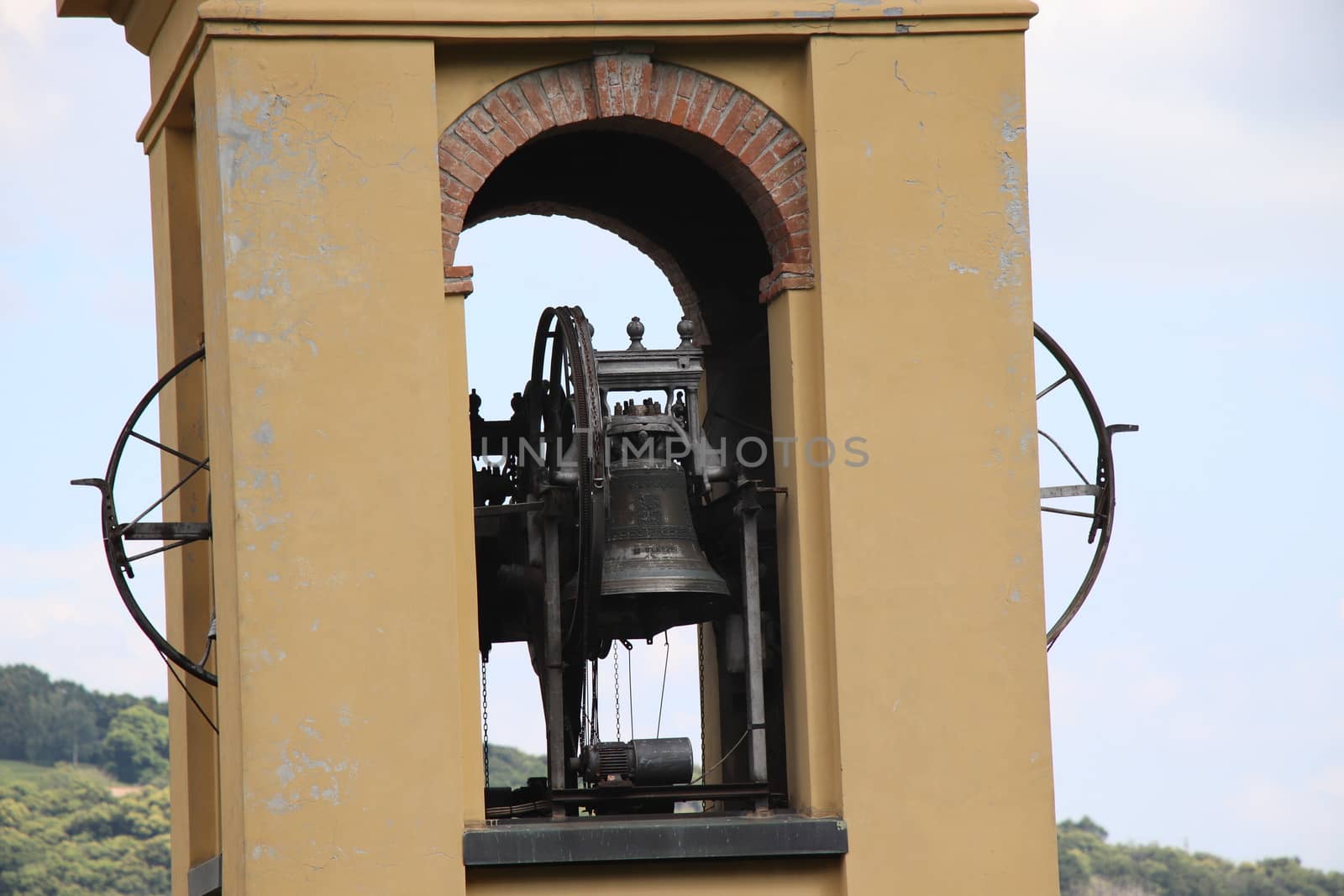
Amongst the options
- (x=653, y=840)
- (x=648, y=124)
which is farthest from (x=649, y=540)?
(x=648, y=124)

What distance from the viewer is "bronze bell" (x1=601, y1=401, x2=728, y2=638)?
27.1 feet

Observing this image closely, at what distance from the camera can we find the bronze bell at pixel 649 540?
8.25 metres

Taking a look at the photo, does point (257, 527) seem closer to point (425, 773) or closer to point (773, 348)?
point (425, 773)

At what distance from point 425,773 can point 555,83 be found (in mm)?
2505

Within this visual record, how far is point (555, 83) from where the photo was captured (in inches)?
323

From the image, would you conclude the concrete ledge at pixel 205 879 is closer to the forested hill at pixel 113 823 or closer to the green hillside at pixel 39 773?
the forested hill at pixel 113 823

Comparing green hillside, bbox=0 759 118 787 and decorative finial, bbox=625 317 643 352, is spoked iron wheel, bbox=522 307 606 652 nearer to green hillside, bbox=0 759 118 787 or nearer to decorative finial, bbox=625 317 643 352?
Answer: decorative finial, bbox=625 317 643 352

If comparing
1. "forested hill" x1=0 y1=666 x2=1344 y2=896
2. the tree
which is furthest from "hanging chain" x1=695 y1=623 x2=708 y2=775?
the tree

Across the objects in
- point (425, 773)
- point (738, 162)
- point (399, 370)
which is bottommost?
point (425, 773)

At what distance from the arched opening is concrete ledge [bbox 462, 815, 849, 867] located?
1.08 feet

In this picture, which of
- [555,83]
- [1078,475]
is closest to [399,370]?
[555,83]

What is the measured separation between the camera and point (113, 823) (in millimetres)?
33219

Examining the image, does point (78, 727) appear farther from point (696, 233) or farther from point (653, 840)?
point (653, 840)

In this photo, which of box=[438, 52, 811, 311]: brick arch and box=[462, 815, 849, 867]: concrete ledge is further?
box=[438, 52, 811, 311]: brick arch
